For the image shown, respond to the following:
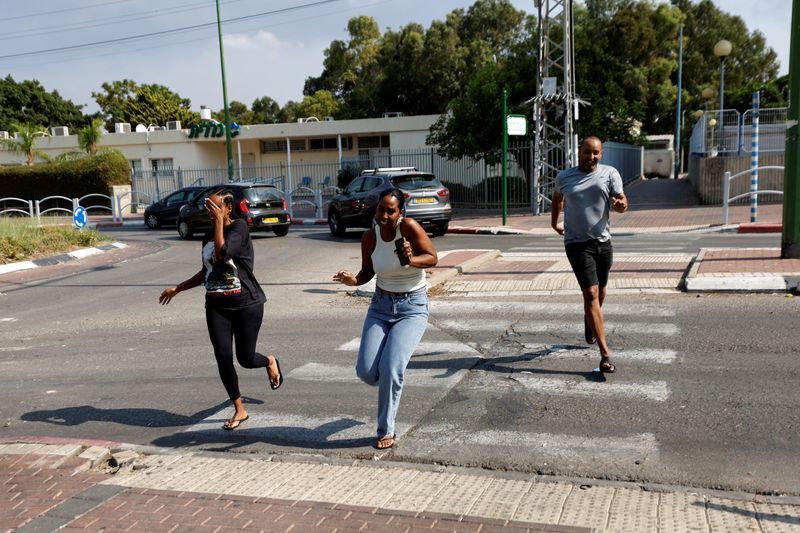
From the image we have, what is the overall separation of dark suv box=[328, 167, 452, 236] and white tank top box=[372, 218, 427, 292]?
12.4 meters

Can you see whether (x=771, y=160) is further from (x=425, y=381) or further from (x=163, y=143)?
(x=163, y=143)

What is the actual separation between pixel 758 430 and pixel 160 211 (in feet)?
78.6

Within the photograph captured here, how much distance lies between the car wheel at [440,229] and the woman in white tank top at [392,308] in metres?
14.0

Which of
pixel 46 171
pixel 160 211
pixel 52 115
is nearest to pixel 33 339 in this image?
pixel 160 211

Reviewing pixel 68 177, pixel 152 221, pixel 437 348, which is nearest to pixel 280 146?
pixel 68 177

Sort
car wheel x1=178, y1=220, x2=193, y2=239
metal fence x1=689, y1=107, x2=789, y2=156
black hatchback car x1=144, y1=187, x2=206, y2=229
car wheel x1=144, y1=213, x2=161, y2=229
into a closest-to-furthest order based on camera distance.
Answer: car wheel x1=178, y1=220, x2=193, y2=239 < metal fence x1=689, y1=107, x2=789, y2=156 < black hatchback car x1=144, y1=187, x2=206, y2=229 < car wheel x1=144, y1=213, x2=161, y2=229

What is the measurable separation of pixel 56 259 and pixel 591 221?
46.4ft

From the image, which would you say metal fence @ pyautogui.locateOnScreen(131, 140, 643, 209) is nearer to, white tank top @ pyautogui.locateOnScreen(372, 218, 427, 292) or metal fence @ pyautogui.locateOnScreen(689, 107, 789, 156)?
metal fence @ pyautogui.locateOnScreen(689, 107, 789, 156)

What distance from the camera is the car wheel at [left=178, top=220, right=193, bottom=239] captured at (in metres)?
21.8

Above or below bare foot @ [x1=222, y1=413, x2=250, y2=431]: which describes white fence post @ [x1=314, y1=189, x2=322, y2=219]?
above

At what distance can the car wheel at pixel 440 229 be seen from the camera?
63.0 ft

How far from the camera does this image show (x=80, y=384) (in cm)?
721

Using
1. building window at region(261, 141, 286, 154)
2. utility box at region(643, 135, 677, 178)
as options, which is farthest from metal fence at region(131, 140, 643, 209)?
utility box at region(643, 135, 677, 178)

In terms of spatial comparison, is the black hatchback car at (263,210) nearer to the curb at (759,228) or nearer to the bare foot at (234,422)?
the curb at (759,228)
